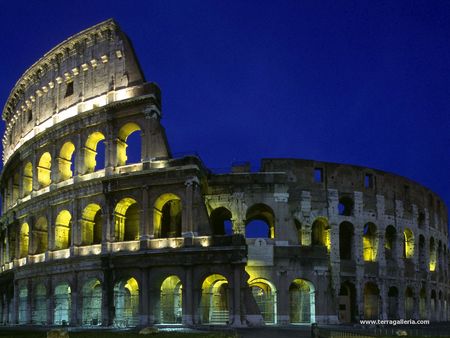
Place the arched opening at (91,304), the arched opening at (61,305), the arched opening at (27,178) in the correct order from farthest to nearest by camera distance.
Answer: the arched opening at (27,178) < the arched opening at (61,305) < the arched opening at (91,304)

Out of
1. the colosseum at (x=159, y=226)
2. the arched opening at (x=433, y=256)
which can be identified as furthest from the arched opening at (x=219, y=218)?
the arched opening at (x=433, y=256)

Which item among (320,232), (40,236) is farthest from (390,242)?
(40,236)

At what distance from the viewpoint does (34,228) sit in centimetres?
3697

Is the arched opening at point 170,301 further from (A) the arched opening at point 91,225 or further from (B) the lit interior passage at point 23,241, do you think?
(B) the lit interior passage at point 23,241

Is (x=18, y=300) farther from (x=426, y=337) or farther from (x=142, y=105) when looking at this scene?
(x=426, y=337)

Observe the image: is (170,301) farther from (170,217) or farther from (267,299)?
(267,299)

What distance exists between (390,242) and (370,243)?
2.14m

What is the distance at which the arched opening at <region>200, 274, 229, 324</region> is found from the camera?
31.7 meters

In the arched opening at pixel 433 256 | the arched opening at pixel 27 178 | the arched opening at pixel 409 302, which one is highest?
the arched opening at pixel 27 178

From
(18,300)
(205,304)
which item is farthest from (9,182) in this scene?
(205,304)

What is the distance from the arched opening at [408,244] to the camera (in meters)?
41.5

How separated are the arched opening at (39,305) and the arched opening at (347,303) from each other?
58.1 feet

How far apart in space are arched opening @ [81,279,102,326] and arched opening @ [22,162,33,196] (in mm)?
10069

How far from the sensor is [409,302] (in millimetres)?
41125
